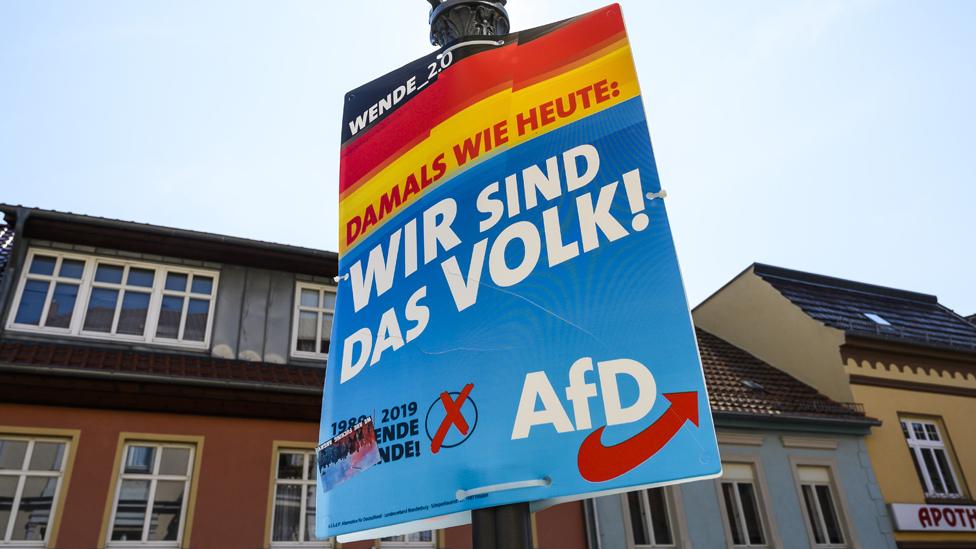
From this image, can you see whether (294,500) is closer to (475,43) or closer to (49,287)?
(49,287)

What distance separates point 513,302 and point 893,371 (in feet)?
50.6

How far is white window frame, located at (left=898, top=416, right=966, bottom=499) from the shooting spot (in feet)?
47.2

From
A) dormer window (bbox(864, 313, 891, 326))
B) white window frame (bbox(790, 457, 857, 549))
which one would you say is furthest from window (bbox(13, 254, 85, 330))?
dormer window (bbox(864, 313, 891, 326))

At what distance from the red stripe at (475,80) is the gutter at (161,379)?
671 cm

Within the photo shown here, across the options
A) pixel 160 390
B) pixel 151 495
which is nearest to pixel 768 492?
pixel 151 495

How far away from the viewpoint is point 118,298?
10922 mm

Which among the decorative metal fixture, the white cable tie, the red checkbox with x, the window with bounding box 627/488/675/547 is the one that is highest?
the decorative metal fixture

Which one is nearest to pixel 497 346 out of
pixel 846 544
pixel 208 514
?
pixel 208 514

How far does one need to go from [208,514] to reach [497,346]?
811 cm

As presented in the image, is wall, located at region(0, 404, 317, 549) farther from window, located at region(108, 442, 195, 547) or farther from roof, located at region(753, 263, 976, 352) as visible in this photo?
roof, located at region(753, 263, 976, 352)

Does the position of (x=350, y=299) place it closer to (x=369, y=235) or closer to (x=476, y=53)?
(x=369, y=235)

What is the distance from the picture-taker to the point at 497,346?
286cm

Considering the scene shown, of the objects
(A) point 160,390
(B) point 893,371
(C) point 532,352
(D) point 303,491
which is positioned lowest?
(C) point 532,352

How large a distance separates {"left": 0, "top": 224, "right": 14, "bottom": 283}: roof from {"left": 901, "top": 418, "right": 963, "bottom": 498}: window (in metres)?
17.2
